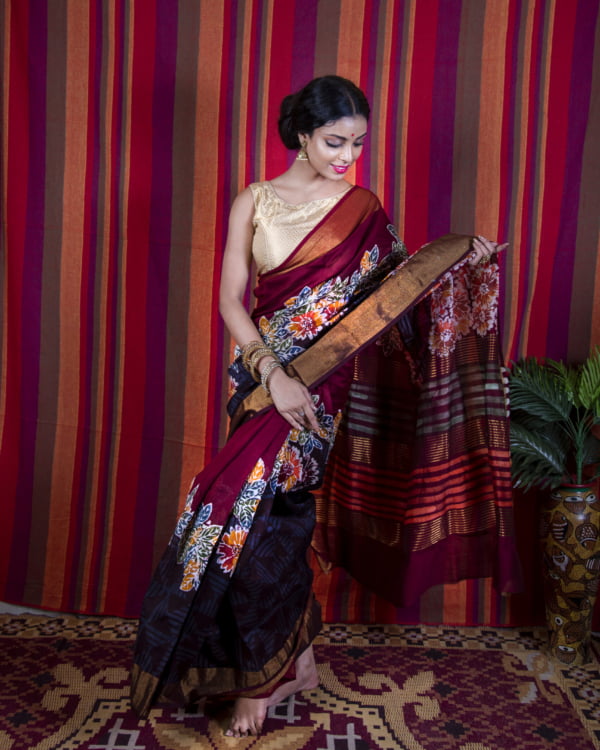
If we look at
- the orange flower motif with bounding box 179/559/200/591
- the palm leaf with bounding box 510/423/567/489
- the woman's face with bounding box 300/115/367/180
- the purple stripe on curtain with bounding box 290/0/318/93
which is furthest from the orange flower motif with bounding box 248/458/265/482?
the purple stripe on curtain with bounding box 290/0/318/93

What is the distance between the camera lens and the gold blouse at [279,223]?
6.15 feet

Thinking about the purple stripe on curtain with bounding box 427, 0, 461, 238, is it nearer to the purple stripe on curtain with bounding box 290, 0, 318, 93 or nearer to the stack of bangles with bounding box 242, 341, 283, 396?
the purple stripe on curtain with bounding box 290, 0, 318, 93

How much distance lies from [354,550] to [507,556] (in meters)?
0.47

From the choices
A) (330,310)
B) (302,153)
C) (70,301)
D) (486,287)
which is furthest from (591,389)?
(70,301)

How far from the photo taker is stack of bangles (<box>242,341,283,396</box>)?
69.2 inches

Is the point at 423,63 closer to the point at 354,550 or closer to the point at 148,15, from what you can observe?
the point at 148,15

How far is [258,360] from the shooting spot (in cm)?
A: 177

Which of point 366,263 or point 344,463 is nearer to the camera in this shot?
point 366,263

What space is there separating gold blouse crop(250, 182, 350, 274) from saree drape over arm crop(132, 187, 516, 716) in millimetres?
30

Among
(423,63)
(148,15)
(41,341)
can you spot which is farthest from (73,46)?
(423,63)

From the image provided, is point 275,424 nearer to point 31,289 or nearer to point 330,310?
point 330,310

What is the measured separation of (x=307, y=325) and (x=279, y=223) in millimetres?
282

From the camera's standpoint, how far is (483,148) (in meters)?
2.47

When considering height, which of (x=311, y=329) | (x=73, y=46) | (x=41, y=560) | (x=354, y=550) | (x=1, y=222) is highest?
(x=73, y=46)
